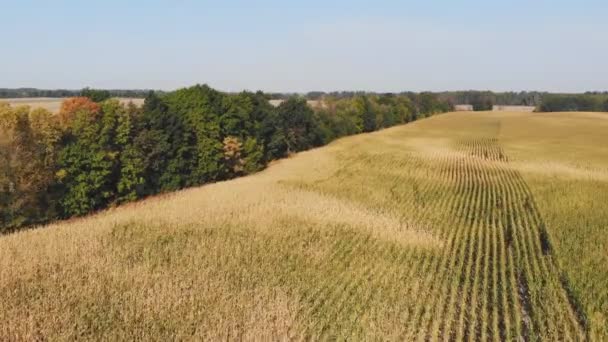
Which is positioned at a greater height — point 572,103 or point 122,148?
point 572,103

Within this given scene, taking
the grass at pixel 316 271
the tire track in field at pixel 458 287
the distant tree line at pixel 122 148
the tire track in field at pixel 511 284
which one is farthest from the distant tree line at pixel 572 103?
the tire track in field at pixel 458 287

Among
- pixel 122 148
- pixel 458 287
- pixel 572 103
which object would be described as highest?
pixel 572 103

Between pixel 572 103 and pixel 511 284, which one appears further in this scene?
pixel 572 103

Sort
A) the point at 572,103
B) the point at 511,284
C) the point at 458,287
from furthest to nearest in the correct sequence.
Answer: the point at 572,103, the point at 511,284, the point at 458,287

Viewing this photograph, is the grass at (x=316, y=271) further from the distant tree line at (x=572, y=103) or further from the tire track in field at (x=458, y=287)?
the distant tree line at (x=572, y=103)

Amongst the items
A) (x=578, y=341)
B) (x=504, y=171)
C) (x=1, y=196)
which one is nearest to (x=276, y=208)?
(x=578, y=341)

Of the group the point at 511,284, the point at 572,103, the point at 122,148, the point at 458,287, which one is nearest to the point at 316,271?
the point at 458,287

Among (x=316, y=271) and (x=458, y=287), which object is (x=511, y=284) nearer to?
(x=458, y=287)
